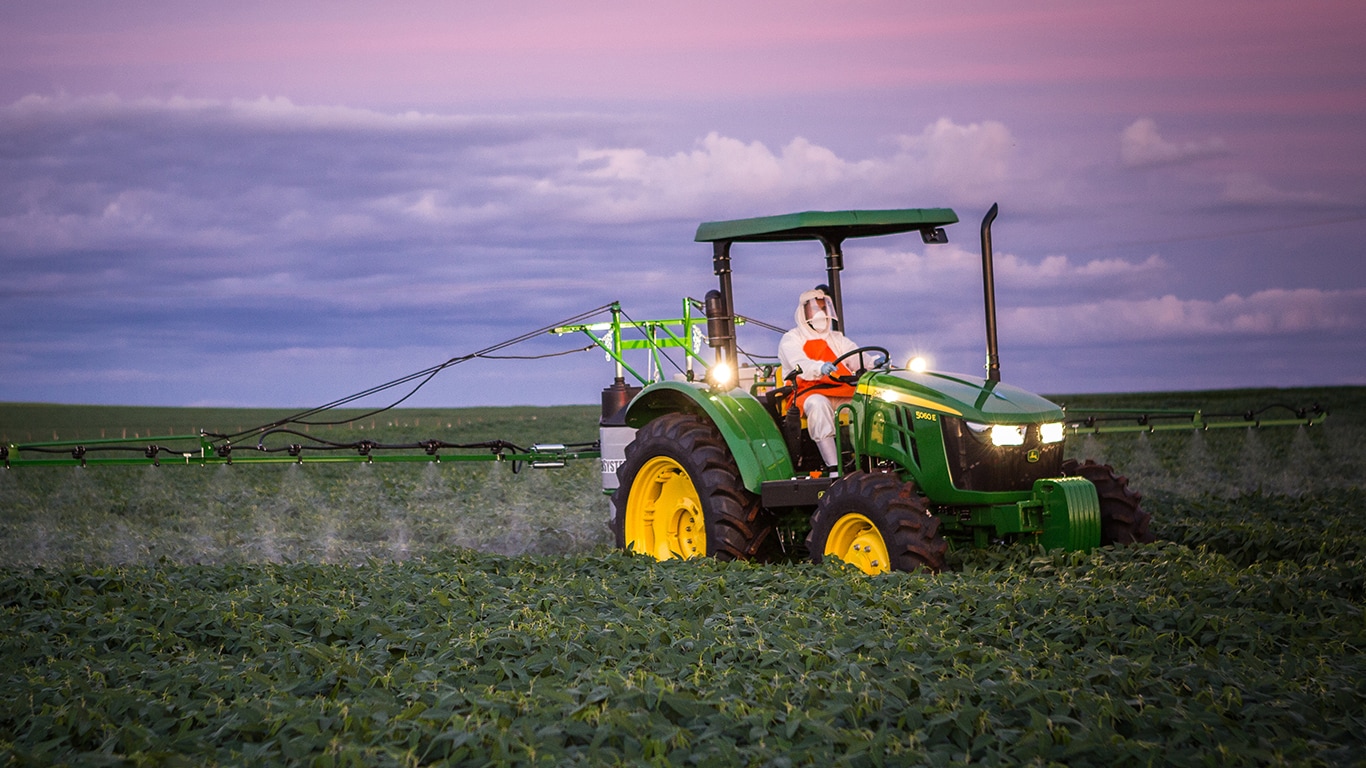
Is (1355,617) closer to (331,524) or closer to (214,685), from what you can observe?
(214,685)

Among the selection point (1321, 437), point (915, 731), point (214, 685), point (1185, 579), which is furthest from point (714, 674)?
point (1321, 437)

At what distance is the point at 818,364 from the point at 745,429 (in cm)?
66

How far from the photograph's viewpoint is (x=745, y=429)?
8.52m

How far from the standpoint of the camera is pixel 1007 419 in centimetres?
775

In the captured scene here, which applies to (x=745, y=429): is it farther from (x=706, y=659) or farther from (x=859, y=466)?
(x=706, y=659)

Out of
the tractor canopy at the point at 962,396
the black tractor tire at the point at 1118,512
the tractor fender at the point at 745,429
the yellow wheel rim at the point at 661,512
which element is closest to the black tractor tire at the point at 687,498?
the yellow wheel rim at the point at 661,512

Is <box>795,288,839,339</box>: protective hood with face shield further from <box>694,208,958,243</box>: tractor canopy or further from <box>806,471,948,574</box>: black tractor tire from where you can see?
<box>806,471,948,574</box>: black tractor tire

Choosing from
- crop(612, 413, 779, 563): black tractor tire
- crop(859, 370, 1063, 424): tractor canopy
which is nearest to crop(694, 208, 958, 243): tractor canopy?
crop(859, 370, 1063, 424): tractor canopy

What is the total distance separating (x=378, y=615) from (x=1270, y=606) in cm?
452

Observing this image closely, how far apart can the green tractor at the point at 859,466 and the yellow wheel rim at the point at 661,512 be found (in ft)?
0.03

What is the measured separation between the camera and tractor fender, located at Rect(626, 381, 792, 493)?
8352 millimetres

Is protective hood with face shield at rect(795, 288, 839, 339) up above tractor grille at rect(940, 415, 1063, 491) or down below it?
above

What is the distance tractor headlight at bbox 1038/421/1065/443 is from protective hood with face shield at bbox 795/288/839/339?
157 cm

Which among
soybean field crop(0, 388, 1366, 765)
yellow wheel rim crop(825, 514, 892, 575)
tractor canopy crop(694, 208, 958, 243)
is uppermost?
tractor canopy crop(694, 208, 958, 243)
